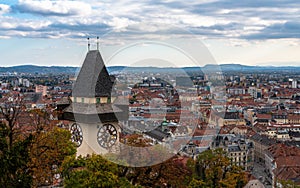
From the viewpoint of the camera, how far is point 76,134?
1958 centimetres

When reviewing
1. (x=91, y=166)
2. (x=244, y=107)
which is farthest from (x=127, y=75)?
(x=244, y=107)

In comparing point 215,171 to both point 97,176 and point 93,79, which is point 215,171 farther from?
point 97,176

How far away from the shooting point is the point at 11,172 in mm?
14078

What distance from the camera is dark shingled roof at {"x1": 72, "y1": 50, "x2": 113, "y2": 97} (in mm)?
19016

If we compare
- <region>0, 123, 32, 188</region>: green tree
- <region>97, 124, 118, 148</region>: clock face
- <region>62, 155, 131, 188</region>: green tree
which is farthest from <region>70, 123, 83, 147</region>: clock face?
<region>0, 123, 32, 188</region>: green tree

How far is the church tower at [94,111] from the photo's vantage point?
1867 cm

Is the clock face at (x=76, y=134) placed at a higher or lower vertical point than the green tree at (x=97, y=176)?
higher

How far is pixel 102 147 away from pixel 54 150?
2.00 meters

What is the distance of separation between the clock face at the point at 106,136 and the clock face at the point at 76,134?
88 cm

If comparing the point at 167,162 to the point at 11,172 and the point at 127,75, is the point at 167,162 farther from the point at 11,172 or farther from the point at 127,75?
the point at 11,172

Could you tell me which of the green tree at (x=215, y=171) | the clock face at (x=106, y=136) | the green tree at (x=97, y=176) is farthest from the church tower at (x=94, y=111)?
the green tree at (x=215, y=171)

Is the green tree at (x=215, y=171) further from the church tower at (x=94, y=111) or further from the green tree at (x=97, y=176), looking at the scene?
the green tree at (x=97, y=176)

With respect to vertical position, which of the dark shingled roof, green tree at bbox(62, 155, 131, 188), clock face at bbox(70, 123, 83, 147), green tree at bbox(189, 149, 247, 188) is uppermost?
the dark shingled roof

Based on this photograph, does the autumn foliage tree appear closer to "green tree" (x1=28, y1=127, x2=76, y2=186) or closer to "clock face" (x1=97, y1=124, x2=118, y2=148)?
"green tree" (x1=28, y1=127, x2=76, y2=186)
